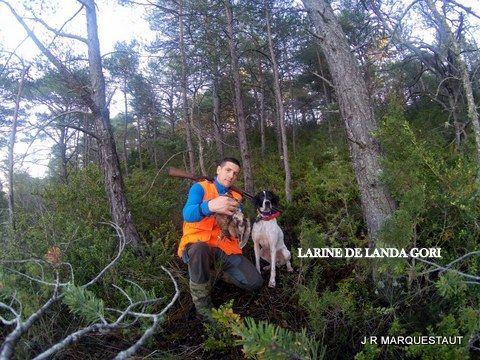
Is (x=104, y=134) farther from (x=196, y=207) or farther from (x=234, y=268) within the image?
(x=234, y=268)

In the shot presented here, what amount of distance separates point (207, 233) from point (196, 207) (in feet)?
1.17

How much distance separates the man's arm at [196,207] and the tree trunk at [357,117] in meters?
1.75

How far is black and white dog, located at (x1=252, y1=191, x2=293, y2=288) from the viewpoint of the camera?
4199mm

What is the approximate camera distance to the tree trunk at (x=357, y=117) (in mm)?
3604

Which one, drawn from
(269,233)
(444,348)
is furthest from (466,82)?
(444,348)

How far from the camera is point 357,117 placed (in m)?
3.70

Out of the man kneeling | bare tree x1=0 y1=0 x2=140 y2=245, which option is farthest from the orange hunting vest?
bare tree x1=0 y1=0 x2=140 y2=245

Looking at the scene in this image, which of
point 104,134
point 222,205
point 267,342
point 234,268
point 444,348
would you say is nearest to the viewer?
point 267,342

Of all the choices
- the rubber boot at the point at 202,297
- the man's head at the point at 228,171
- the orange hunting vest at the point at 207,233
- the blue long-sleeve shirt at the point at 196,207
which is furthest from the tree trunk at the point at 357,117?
the rubber boot at the point at 202,297

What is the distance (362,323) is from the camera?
10.0ft

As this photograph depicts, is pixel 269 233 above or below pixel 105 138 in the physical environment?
below

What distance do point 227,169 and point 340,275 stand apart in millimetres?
1835

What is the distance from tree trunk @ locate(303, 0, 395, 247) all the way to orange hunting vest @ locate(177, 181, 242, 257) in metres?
1.62

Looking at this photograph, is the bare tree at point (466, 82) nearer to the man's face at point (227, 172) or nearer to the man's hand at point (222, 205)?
the man's face at point (227, 172)
